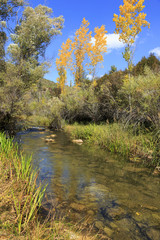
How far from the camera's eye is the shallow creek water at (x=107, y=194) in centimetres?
283

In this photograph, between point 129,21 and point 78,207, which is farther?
point 129,21

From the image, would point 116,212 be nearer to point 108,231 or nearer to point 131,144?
point 108,231

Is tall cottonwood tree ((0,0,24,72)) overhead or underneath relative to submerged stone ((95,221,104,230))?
overhead

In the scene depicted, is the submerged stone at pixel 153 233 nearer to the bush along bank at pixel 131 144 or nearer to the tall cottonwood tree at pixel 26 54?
the bush along bank at pixel 131 144

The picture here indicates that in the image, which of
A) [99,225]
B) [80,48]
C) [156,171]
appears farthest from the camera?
[80,48]

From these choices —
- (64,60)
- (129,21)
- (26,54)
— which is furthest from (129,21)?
(64,60)

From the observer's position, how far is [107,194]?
4.00 meters

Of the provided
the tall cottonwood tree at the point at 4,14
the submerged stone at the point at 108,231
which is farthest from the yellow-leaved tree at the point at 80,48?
the submerged stone at the point at 108,231

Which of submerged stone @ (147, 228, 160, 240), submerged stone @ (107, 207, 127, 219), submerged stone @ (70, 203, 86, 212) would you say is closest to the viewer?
submerged stone @ (147, 228, 160, 240)

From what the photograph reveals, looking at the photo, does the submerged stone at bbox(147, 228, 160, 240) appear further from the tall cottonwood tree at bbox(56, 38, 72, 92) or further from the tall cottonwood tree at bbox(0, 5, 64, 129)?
the tall cottonwood tree at bbox(56, 38, 72, 92)

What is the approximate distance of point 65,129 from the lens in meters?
15.6

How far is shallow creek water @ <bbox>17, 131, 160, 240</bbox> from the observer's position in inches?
112

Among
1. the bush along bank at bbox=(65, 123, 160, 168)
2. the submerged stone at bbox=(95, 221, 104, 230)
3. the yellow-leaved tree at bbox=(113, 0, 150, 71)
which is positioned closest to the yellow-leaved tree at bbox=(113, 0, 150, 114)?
the yellow-leaved tree at bbox=(113, 0, 150, 71)

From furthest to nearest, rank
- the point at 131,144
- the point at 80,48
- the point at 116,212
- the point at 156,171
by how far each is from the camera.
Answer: the point at 80,48 → the point at 131,144 → the point at 156,171 → the point at 116,212
